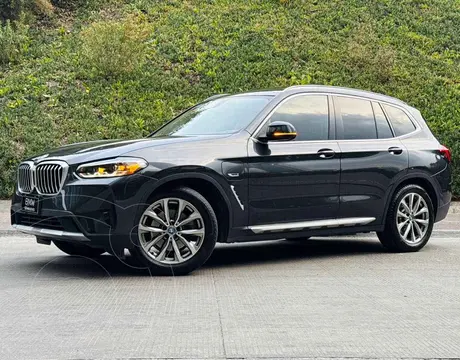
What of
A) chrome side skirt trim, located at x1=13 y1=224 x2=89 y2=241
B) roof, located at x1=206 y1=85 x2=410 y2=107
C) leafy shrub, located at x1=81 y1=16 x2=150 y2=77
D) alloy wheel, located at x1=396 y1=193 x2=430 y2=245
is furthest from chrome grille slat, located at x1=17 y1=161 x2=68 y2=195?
leafy shrub, located at x1=81 y1=16 x2=150 y2=77

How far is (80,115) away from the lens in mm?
20000

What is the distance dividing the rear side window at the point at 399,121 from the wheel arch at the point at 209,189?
2692 millimetres

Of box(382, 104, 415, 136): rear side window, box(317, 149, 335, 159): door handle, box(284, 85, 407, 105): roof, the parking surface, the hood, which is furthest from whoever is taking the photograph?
Result: box(382, 104, 415, 136): rear side window

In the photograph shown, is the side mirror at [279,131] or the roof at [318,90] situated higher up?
the roof at [318,90]

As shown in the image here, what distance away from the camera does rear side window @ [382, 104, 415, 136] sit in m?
9.77

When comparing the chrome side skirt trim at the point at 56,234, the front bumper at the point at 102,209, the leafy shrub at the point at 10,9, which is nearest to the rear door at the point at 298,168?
the front bumper at the point at 102,209

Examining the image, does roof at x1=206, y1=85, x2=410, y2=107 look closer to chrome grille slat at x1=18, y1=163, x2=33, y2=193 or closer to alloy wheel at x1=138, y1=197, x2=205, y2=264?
alloy wheel at x1=138, y1=197, x2=205, y2=264

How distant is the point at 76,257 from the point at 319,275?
2.74 meters

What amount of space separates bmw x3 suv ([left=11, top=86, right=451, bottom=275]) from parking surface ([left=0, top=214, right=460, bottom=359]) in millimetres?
377

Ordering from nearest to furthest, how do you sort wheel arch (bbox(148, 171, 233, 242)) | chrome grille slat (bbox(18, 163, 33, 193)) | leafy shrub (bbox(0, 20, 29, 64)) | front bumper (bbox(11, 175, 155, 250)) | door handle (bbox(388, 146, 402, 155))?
1. front bumper (bbox(11, 175, 155, 250))
2. wheel arch (bbox(148, 171, 233, 242))
3. chrome grille slat (bbox(18, 163, 33, 193))
4. door handle (bbox(388, 146, 402, 155))
5. leafy shrub (bbox(0, 20, 29, 64))

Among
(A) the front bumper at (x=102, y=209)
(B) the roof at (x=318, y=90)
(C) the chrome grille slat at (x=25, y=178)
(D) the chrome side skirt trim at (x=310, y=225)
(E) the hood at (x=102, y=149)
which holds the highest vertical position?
(B) the roof at (x=318, y=90)

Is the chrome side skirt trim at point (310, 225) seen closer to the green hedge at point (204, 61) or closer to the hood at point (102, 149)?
the hood at point (102, 149)

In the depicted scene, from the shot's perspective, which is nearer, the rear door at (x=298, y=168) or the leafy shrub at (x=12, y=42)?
the rear door at (x=298, y=168)

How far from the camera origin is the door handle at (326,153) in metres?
8.72
